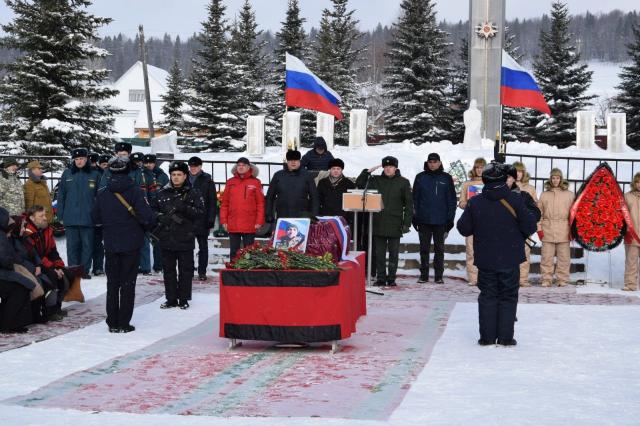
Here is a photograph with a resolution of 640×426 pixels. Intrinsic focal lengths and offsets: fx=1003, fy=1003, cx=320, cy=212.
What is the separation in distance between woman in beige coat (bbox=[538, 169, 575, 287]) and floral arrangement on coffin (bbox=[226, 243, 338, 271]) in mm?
5484

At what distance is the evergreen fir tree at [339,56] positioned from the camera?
48.4 m

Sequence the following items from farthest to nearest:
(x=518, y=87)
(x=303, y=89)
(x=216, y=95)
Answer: (x=216, y=95)
(x=518, y=87)
(x=303, y=89)

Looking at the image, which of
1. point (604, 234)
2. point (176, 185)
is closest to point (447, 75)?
point (604, 234)

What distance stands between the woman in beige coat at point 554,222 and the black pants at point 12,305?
6.99 meters

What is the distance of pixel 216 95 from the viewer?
45.2 metres

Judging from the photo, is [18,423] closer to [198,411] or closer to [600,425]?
[198,411]

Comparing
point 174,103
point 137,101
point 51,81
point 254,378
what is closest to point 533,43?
point 137,101

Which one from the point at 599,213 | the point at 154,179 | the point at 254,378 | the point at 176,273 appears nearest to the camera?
the point at 254,378

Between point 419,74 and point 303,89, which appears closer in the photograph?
point 303,89

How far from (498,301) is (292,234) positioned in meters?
2.11

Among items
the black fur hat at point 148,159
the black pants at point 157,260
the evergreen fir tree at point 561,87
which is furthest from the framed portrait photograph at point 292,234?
the evergreen fir tree at point 561,87

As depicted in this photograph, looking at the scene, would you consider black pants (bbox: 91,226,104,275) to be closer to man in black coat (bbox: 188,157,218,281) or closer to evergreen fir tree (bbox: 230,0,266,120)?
man in black coat (bbox: 188,157,218,281)

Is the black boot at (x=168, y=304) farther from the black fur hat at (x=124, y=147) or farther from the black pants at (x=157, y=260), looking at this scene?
the black pants at (x=157, y=260)

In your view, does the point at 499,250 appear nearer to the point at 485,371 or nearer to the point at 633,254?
the point at 485,371
